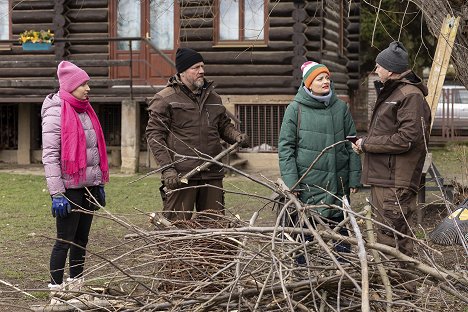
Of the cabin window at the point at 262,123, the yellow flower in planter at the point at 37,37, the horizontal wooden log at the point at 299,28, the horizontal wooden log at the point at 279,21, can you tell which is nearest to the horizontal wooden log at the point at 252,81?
the cabin window at the point at 262,123

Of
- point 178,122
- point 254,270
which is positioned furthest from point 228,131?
point 254,270

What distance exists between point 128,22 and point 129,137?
291 cm

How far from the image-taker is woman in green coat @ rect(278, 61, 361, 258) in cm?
695

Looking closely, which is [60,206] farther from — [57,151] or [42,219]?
[42,219]

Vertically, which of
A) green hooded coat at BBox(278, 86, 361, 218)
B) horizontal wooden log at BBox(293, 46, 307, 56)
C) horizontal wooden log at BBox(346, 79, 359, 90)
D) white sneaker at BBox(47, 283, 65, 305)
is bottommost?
white sneaker at BBox(47, 283, 65, 305)

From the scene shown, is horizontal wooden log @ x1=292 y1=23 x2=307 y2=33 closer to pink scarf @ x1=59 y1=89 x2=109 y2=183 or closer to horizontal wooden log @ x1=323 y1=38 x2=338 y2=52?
horizontal wooden log @ x1=323 y1=38 x2=338 y2=52

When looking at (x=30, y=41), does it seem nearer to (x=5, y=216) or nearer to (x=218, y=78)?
(x=218, y=78)

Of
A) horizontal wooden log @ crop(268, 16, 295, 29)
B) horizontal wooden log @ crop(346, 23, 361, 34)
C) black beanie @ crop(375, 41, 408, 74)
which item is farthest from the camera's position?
horizontal wooden log @ crop(346, 23, 361, 34)

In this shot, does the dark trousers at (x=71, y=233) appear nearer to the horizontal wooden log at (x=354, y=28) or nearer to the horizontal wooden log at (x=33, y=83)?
the horizontal wooden log at (x=33, y=83)

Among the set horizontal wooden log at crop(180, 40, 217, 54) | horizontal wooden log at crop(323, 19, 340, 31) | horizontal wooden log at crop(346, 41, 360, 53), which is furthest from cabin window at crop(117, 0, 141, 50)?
horizontal wooden log at crop(346, 41, 360, 53)

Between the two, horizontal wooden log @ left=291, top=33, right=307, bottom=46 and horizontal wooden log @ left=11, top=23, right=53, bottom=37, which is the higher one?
horizontal wooden log @ left=11, top=23, right=53, bottom=37

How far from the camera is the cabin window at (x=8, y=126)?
1969cm

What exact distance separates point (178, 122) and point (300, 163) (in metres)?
0.93

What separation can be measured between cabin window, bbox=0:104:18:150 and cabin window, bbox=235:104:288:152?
4.74 meters
